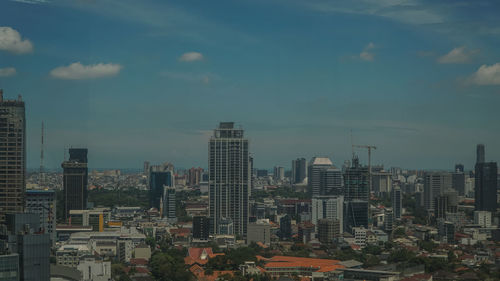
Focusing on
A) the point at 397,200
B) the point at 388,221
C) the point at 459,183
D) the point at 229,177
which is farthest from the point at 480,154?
the point at 397,200

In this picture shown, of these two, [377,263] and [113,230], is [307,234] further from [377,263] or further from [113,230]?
[377,263]

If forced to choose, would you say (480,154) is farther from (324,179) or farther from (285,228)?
(324,179)

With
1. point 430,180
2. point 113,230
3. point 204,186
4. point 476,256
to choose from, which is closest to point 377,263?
point 476,256

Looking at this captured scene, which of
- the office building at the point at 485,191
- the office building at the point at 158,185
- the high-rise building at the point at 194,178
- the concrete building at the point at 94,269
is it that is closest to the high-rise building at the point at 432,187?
the office building at the point at 485,191

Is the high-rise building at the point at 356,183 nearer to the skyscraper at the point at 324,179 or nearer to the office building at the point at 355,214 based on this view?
the office building at the point at 355,214

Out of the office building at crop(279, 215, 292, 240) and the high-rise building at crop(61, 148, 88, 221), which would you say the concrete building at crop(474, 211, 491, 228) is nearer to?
the office building at crop(279, 215, 292, 240)

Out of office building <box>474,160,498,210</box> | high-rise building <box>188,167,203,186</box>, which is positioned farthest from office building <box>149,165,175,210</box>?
office building <box>474,160,498,210</box>
